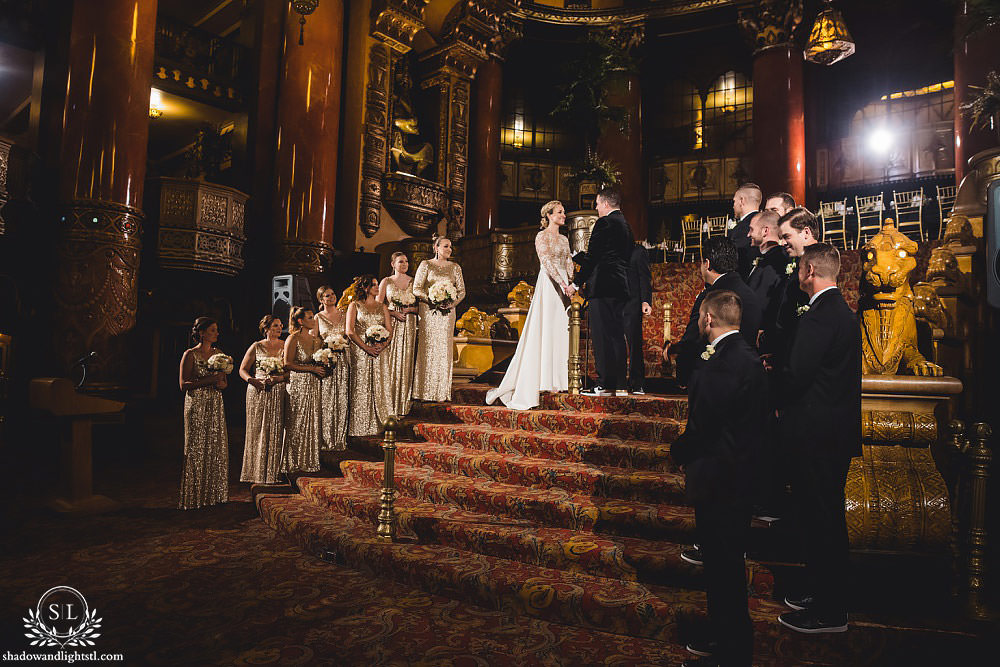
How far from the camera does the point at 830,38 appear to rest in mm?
7926

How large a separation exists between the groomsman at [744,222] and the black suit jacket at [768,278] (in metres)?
0.23

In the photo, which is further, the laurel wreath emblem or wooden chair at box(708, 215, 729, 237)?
wooden chair at box(708, 215, 729, 237)

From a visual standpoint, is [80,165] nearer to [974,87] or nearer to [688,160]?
[974,87]

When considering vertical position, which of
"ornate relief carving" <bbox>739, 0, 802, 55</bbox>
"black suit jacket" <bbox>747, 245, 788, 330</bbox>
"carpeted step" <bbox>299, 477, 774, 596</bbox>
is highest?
"ornate relief carving" <bbox>739, 0, 802, 55</bbox>

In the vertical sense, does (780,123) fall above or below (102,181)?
above

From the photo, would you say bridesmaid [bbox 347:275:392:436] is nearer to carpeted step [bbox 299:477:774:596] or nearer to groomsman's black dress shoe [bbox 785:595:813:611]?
carpeted step [bbox 299:477:774:596]

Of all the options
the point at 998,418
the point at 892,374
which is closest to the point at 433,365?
the point at 892,374

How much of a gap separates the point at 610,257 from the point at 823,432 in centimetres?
316

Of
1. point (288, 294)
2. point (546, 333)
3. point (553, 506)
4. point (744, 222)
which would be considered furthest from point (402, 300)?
point (288, 294)

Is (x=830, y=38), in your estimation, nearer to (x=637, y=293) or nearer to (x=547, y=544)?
(x=637, y=293)

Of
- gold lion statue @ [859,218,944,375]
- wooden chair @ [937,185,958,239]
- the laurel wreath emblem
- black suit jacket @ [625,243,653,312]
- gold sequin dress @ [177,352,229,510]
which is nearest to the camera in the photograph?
the laurel wreath emblem

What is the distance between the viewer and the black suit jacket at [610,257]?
5.76 m

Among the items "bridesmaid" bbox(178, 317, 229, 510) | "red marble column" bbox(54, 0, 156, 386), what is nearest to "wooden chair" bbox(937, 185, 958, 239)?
"bridesmaid" bbox(178, 317, 229, 510)

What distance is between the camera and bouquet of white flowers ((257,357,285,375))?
6.08 meters
